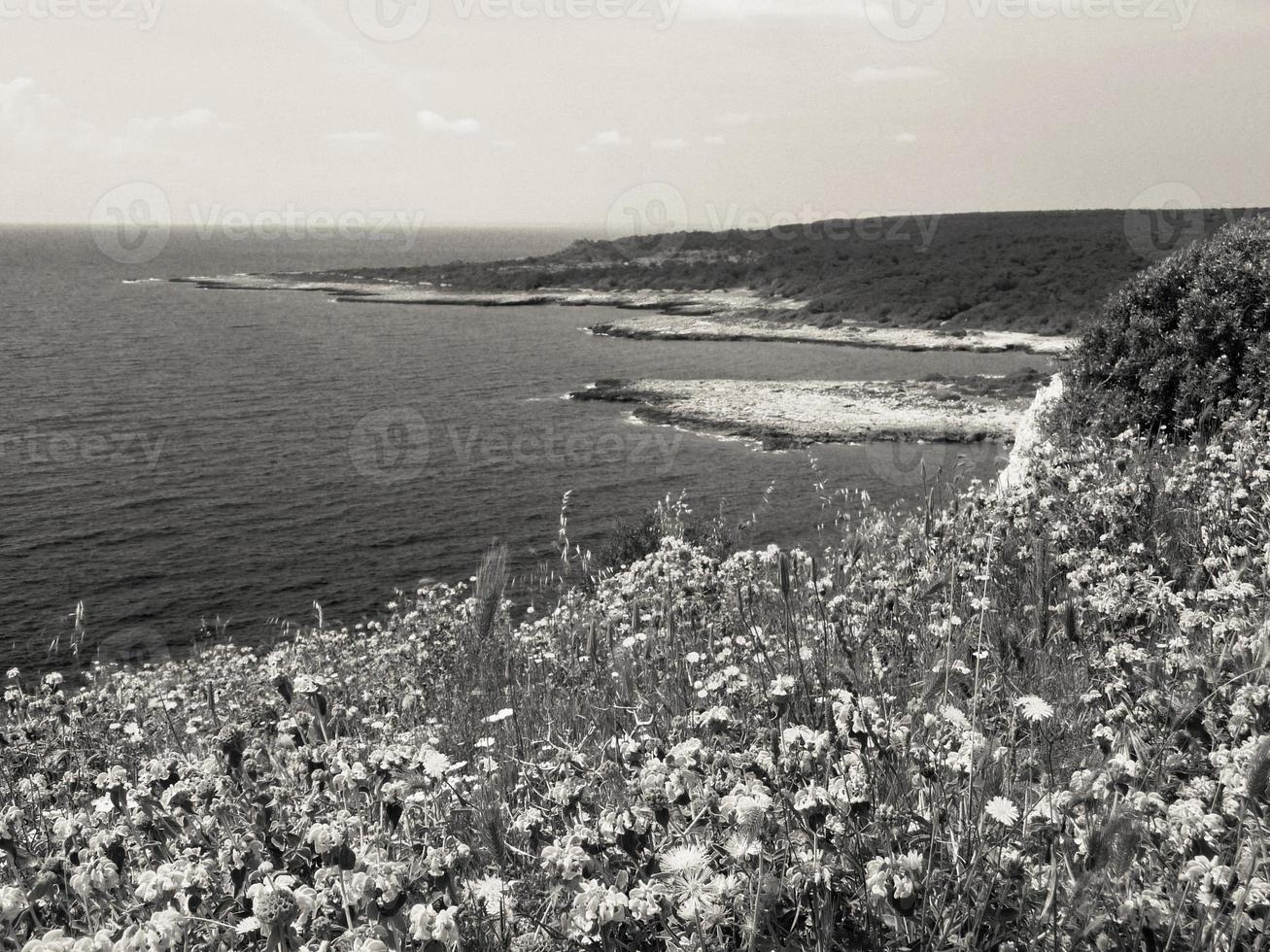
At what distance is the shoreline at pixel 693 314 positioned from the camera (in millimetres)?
64875

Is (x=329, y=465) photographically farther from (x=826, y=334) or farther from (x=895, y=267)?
(x=895, y=267)

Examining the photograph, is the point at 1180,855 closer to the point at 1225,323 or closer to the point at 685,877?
the point at 685,877

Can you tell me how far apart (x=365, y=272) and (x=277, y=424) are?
8010cm

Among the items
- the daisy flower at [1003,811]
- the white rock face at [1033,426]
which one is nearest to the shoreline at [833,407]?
the white rock face at [1033,426]

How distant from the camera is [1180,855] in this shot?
7.48ft

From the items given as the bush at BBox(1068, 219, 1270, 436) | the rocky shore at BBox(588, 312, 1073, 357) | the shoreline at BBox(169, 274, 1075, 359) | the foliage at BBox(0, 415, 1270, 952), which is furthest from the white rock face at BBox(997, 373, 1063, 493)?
the rocky shore at BBox(588, 312, 1073, 357)

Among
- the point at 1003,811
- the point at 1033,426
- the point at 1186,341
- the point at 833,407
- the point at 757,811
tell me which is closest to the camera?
the point at 757,811

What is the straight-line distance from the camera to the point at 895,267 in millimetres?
88875

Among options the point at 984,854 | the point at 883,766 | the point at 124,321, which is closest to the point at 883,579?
the point at 883,766

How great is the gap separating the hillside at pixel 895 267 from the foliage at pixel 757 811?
47.7 m

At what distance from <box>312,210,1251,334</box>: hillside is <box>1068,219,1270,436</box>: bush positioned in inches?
1522

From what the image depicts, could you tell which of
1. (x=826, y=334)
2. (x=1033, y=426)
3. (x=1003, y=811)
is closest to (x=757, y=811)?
(x=1003, y=811)

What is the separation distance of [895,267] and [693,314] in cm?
1987

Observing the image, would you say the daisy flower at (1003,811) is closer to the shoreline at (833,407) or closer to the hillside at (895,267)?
the shoreline at (833,407)
